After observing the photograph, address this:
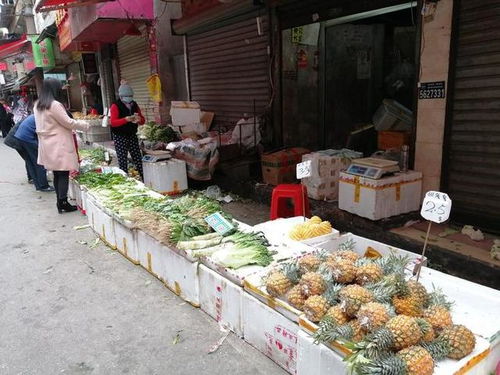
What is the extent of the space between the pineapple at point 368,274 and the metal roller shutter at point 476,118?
10.4ft

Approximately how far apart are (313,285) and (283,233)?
140 cm

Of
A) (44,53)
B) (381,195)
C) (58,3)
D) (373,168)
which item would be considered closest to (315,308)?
(381,195)

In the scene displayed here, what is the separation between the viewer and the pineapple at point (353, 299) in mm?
2156

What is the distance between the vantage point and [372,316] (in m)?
2.02

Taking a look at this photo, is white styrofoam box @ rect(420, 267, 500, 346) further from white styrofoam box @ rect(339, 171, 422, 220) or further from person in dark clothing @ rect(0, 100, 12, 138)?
person in dark clothing @ rect(0, 100, 12, 138)

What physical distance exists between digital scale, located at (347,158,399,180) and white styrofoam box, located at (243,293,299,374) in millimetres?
2802

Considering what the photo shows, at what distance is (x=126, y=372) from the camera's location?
2889mm

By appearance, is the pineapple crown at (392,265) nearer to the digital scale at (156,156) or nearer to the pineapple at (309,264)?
the pineapple at (309,264)

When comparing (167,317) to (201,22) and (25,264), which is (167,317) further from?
(201,22)

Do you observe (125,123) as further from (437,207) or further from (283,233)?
(437,207)

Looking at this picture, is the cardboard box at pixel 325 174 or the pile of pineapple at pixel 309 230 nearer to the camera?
the pile of pineapple at pixel 309 230

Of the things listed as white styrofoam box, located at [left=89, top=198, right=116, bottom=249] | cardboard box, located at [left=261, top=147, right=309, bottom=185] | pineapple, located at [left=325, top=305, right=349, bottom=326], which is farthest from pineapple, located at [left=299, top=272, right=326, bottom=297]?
cardboard box, located at [left=261, top=147, right=309, bottom=185]

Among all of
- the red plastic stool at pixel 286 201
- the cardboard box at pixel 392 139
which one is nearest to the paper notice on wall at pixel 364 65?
the cardboard box at pixel 392 139

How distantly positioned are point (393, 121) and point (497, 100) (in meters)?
2.39
